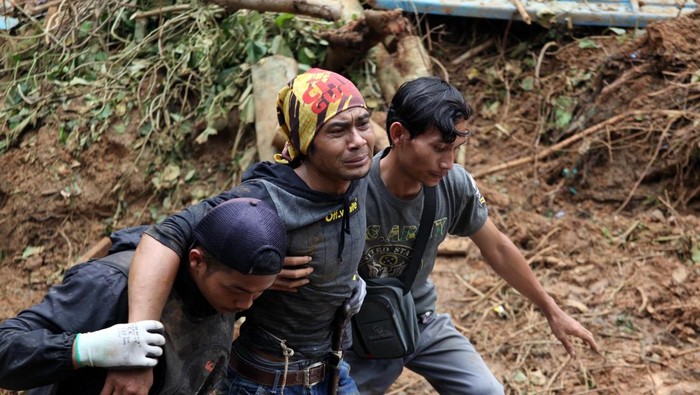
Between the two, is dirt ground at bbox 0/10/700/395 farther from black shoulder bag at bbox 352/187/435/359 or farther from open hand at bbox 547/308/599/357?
black shoulder bag at bbox 352/187/435/359

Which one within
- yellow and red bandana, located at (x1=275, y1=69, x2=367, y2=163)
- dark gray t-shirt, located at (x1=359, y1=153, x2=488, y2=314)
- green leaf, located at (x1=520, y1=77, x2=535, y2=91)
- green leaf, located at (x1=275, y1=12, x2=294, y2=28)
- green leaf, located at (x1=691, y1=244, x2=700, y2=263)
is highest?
yellow and red bandana, located at (x1=275, y1=69, x2=367, y2=163)

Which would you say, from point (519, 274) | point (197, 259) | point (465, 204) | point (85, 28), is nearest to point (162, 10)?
point (85, 28)

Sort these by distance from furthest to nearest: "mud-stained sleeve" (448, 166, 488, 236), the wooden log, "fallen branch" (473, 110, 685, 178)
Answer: "fallen branch" (473, 110, 685, 178) < the wooden log < "mud-stained sleeve" (448, 166, 488, 236)

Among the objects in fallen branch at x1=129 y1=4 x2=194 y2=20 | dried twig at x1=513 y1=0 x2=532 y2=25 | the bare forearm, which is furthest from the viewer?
fallen branch at x1=129 y1=4 x2=194 y2=20

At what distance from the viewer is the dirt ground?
4762mm

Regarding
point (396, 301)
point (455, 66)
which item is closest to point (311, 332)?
point (396, 301)

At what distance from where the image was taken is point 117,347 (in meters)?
2.16

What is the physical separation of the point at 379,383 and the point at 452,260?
2.05 metres

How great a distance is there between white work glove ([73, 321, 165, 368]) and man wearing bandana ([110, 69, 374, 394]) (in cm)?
27

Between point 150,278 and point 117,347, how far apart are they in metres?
0.23

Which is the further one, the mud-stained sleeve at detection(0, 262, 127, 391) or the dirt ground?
the dirt ground

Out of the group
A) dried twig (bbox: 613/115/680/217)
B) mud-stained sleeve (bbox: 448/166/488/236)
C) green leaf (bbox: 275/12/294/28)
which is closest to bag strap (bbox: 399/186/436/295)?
mud-stained sleeve (bbox: 448/166/488/236)

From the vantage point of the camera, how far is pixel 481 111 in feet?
20.7

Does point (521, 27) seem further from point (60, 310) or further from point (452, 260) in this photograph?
point (60, 310)
